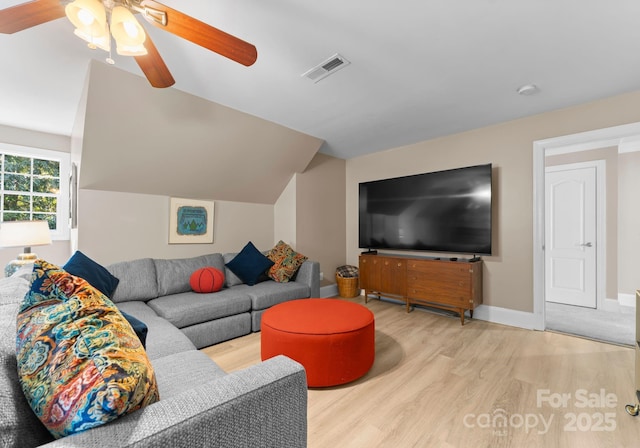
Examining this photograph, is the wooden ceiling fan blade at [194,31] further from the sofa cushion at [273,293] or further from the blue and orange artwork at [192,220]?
the blue and orange artwork at [192,220]

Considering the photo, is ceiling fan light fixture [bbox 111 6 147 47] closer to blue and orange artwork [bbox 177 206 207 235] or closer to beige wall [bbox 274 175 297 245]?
blue and orange artwork [bbox 177 206 207 235]

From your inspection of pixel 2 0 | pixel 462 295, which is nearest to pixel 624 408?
pixel 462 295

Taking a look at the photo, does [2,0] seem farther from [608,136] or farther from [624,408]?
[608,136]

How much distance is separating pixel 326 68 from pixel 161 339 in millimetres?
2274

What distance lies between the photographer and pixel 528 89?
8.11ft

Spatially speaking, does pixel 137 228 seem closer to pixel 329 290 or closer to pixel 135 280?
pixel 135 280

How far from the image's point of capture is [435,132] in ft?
11.7

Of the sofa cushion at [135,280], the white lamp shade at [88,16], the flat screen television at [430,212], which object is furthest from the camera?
the flat screen television at [430,212]

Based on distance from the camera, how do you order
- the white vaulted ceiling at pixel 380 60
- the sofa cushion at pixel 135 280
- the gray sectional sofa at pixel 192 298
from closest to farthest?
the white vaulted ceiling at pixel 380 60 → the gray sectional sofa at pixel 192 298 → the sofa cushion at pixel 135 280

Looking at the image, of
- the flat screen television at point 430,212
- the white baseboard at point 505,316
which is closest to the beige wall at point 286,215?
the flat screen television at point 430,212

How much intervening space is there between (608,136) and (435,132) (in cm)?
161

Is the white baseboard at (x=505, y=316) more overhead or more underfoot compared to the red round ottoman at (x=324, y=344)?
more underfoot

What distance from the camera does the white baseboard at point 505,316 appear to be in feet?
10.1

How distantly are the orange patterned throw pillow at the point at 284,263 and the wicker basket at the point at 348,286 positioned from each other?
100 cm
